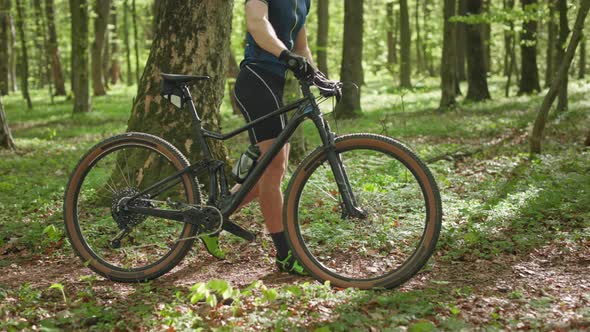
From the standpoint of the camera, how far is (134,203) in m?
4.32

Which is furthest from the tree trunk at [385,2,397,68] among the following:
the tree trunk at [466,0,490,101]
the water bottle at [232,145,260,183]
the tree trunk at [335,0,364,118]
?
the water bottle at [232,145,260,183]

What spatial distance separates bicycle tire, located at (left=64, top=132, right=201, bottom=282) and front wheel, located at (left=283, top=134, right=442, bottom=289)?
2.51 ft

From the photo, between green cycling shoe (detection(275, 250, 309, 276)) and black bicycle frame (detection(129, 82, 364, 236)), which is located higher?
black bicycle frame (detection(129, 82, 364, 236))

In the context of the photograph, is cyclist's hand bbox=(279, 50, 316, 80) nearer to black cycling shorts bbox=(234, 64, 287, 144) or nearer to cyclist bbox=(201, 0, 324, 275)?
cyclist bbox=(201, 0, 324, 275)

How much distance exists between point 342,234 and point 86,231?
208cm

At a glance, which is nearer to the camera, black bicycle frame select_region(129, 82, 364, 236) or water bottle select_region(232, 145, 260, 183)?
black bicycle frame select_region(129, 82, 364, 236)

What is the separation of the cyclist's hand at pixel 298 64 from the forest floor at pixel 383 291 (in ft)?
4.46

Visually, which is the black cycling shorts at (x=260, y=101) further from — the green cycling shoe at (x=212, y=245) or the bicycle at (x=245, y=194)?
the green cycling shoe at (x=212, y=245)

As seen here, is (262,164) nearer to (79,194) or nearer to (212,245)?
(212,245)

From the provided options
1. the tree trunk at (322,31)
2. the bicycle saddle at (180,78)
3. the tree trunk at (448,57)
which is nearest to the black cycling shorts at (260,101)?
the bicycle saddle at (180,78)

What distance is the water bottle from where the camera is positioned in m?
4.16

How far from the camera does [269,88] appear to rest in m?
4.25

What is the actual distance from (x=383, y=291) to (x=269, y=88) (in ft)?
5.29

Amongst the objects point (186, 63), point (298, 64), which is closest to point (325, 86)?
point (298, 64)
